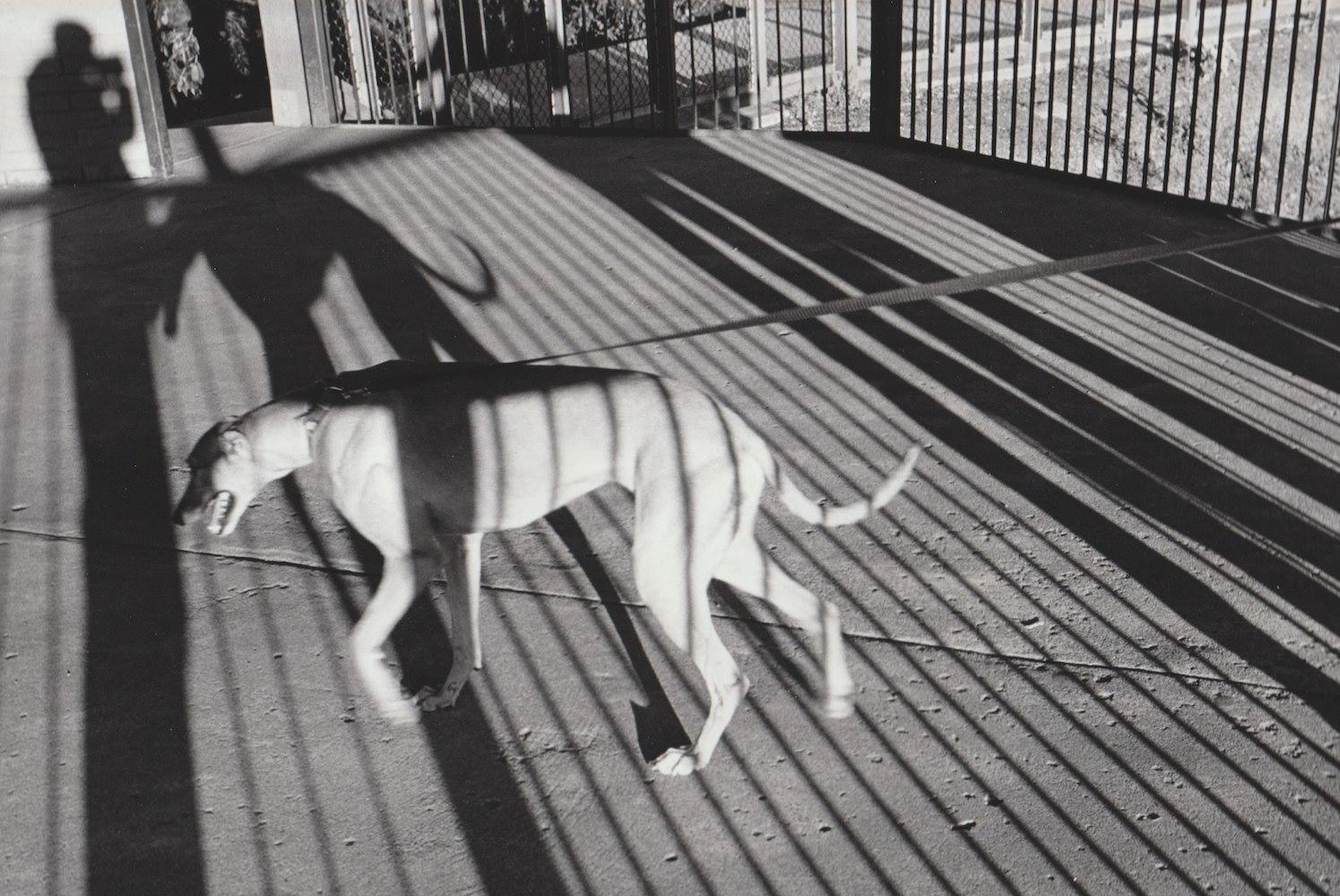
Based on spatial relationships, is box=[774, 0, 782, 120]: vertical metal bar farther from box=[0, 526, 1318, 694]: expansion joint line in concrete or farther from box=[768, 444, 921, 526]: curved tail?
box=[768, 444, 921, 526]: curved tail

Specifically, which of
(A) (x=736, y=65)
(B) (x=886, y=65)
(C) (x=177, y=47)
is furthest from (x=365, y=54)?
(B) (x=886, y=65)

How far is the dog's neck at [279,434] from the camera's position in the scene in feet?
11.1

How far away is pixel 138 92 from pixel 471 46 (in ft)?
13.1

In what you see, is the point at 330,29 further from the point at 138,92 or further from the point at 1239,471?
the point at 1239,471

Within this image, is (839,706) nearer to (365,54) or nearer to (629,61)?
(629,61)

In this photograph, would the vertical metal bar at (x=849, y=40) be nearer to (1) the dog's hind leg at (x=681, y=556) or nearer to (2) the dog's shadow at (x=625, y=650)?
(2) the dog's shadow at (x=625, y=650)

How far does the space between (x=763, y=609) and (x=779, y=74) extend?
24.2 feet

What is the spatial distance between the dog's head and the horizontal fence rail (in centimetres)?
731

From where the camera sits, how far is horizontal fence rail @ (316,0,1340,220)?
11.4 metres

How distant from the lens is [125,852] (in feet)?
10.7

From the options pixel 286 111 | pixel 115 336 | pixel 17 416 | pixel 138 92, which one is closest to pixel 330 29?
pixel 286 111

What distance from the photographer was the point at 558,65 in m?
11.7

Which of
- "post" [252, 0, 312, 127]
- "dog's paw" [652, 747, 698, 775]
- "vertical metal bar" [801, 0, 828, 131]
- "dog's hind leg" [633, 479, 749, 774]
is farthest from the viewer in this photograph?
"post" [252, 0, 312, 127]

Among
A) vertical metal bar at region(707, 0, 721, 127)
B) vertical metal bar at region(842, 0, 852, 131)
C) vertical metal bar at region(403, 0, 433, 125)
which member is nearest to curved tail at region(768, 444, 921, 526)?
vertical metal bar at region(707, 0, 721, 127)
